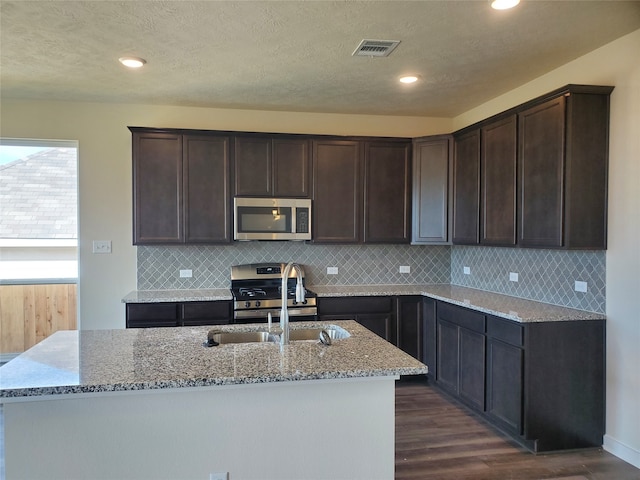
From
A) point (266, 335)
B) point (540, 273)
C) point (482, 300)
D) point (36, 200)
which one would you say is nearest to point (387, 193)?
point (482, 300)

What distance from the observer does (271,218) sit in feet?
13.8

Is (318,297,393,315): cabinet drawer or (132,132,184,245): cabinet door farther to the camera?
(318,297,393,315): cabinet drawer

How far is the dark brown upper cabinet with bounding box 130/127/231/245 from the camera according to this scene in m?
3.98

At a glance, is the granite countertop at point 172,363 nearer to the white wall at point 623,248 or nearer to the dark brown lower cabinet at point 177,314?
the dark brown lower cabinet at point 177,314

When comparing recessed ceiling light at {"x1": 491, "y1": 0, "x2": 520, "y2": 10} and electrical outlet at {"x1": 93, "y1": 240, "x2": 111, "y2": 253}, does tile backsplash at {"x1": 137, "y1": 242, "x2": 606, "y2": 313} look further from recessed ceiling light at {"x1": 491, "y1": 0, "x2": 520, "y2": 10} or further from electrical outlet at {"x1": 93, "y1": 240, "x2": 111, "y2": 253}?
recessed ceiling light at {"x1": 491, "y1": 0, "x2": 520, "y2": 10}

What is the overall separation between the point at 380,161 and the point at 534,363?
2378 mm

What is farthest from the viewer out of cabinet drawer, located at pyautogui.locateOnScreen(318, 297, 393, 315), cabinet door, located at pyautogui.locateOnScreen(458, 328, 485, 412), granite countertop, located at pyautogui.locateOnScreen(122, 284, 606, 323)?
cabinet drawer, located at pyautogui.locateOnScreen(318, 297, 393, 315)

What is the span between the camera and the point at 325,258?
463cm

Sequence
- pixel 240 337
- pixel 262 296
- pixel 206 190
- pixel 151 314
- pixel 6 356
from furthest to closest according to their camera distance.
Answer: pixel 6 356 < pixel 206 190 < pixel 262 296 < pixel 151 314 < pixel 240 337

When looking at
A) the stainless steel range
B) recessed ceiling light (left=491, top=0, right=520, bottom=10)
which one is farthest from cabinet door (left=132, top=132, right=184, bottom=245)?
recessed ceiling light (left=491, top=0, right=520, bottom=10)

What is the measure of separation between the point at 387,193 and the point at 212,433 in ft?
10.4

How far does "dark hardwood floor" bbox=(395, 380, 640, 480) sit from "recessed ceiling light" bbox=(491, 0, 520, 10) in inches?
106

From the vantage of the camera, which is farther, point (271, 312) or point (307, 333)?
point (271, 312)

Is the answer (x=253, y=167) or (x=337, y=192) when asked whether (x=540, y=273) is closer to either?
(x=337, y=192)
